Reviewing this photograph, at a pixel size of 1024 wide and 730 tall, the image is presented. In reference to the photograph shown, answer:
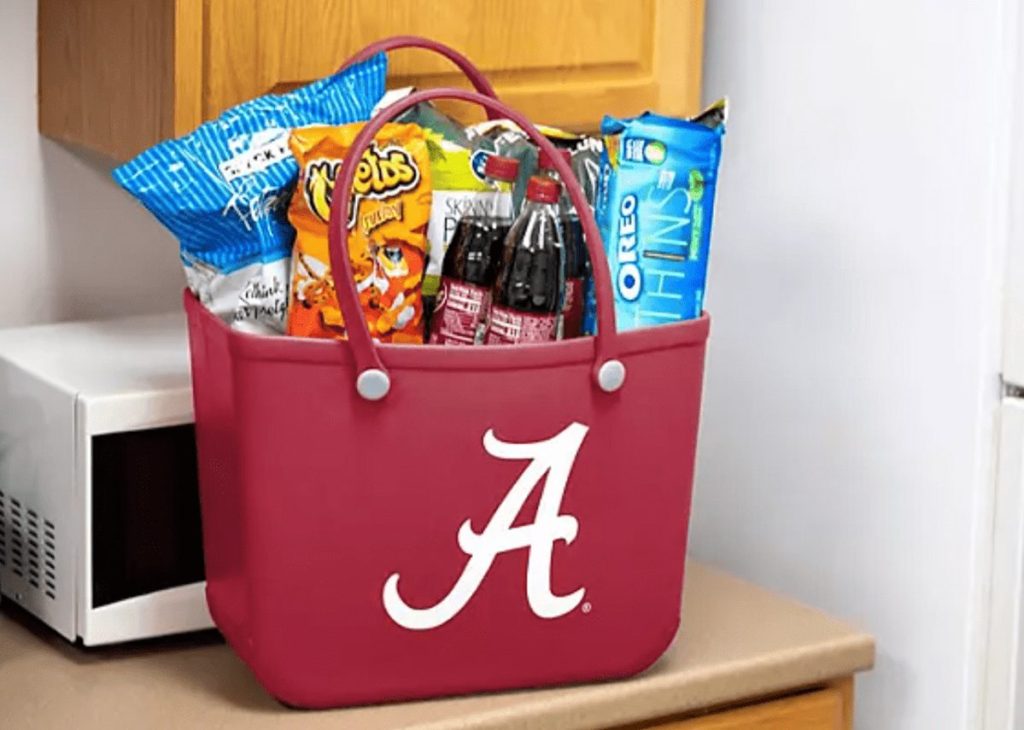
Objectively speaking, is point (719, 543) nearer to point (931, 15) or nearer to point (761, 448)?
point (761, 448)

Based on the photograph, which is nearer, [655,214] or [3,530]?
[655,214]

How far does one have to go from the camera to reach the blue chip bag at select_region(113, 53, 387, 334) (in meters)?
1.39

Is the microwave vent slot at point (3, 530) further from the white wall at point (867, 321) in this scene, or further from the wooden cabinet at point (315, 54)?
the white wall at point (867, 321)

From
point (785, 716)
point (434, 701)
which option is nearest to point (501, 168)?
point (434, 701)

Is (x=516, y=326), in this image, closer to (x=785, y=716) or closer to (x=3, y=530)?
(x=785, y=716)

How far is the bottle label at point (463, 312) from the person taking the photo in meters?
1.43

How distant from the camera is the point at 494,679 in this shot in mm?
1467

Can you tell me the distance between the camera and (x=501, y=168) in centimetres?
146

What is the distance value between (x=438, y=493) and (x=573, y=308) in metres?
0.20

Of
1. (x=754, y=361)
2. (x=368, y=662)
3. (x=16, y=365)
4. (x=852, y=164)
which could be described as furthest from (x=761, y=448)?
(x=16, y=365)

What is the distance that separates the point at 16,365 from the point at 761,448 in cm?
78

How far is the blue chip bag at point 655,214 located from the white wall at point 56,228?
0.63 metres

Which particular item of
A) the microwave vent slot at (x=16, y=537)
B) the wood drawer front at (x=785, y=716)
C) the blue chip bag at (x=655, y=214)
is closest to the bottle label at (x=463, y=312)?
the blue chip bag at (x=655, y=214)

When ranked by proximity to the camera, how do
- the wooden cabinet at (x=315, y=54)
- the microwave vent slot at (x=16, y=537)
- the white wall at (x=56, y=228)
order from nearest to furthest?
the wooden cabinet at (x=315, y=54), the microwave vent slot at (x=16, y=537), the white wall at (x=56, y=228)
